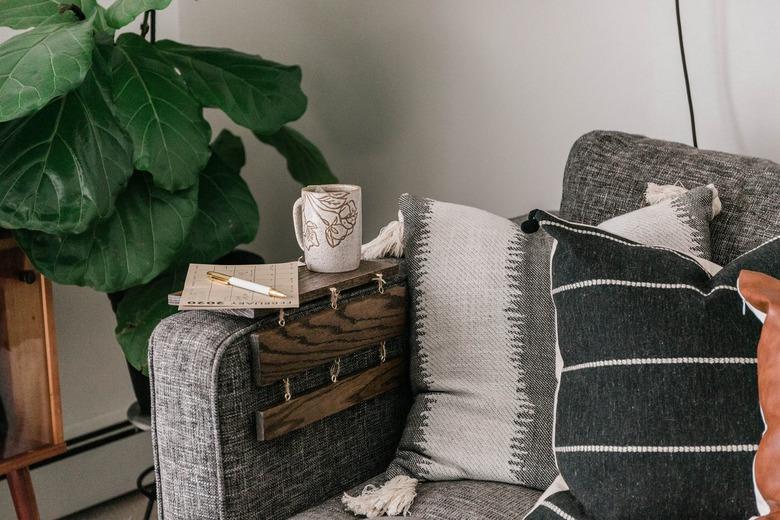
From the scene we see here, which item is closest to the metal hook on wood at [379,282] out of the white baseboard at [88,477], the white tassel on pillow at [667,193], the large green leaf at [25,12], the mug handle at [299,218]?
the mug handle at [299,218]

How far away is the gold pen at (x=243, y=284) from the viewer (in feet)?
3.31

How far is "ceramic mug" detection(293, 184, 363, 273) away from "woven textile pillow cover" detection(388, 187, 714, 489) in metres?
0.09

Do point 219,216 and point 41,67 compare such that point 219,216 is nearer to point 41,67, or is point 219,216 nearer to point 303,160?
point 303,160

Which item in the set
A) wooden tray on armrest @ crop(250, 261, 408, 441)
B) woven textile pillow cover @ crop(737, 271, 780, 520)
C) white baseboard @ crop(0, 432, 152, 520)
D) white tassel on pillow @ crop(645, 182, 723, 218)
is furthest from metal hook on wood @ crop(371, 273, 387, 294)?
white baseboard @ crop(0, 432, 152, 520)

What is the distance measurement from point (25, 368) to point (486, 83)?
1001mm

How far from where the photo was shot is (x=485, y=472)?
3.56 feet

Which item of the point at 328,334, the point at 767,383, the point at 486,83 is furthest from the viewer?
the point at 486,83

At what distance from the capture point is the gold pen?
1.01 meters

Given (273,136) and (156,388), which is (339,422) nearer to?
(156,388)

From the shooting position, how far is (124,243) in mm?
1365

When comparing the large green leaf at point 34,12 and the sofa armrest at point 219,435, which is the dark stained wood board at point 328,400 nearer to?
the sofa armrest at point 219,435

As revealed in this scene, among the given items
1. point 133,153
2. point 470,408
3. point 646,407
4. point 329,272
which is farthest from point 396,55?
point 646,407

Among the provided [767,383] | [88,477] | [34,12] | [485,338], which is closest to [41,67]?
[34,12]

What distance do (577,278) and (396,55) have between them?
1060mm
